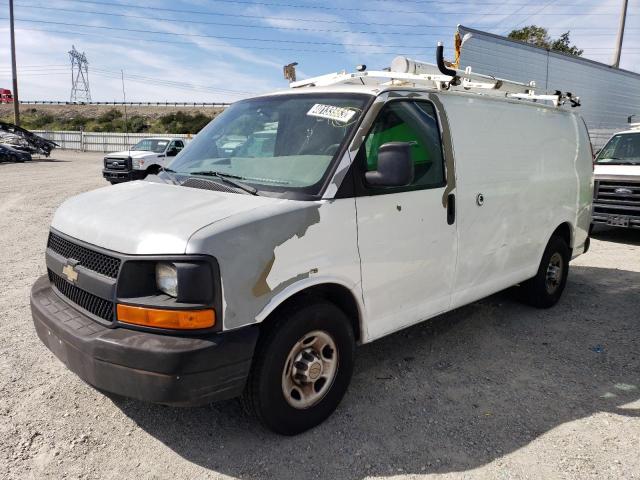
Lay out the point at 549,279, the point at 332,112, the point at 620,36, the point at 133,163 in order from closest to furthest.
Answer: the point at 332,112, the point at 549,279, the point at 133,163, the point at 620,36

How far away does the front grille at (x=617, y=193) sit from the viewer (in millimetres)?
8844

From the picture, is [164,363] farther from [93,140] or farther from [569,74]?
[93,140]


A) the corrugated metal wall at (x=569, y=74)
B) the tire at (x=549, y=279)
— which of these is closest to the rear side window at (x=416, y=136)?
the tire at (x=549, y=279)

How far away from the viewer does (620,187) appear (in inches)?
355

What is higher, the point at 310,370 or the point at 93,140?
the point at 93,140

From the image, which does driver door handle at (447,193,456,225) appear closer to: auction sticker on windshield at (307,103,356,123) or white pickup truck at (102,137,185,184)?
auction sticker on windshield at (307,103,356,123)

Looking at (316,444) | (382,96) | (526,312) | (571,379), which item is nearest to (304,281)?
(316,444)

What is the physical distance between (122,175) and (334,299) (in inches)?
628

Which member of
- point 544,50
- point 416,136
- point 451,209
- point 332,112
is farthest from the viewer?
point 544,50

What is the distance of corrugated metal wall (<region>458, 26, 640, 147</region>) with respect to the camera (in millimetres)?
11498

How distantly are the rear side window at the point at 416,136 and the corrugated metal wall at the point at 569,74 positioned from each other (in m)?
8.17

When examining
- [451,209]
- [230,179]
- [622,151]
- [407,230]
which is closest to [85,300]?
[230,179]

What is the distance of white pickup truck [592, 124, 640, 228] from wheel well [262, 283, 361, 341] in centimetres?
751

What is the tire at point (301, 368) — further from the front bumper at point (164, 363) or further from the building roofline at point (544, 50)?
the building roofline at point (544, 50)
